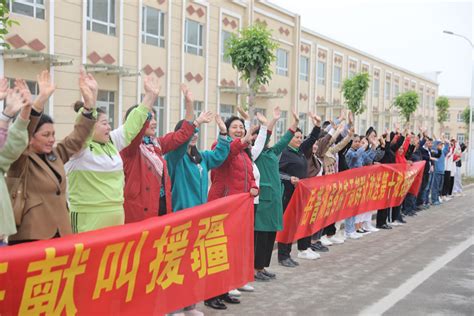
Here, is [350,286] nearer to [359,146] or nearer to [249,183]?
[249,183]

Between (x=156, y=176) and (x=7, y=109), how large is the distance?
57.5 inches

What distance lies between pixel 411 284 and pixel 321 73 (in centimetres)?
3069

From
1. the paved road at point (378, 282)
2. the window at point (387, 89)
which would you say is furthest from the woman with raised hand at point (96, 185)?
the window at point (387, 89)

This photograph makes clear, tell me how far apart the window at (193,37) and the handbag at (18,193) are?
19.7 m

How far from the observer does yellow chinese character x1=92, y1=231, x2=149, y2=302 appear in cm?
370

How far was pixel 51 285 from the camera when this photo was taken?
337 cm

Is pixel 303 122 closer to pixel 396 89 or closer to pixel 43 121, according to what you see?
pixel 396 89

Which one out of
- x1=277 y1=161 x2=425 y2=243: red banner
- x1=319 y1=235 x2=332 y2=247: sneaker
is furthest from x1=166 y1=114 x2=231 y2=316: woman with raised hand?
x1=319 y1=235 x2=332 y2=247: sneaker

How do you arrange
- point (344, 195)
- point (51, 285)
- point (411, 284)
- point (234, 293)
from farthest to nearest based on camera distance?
1. point (344, 195)
2. point (411, 284)
3. point (234, 293)
4. point (51, 285)

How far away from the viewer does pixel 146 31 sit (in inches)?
810

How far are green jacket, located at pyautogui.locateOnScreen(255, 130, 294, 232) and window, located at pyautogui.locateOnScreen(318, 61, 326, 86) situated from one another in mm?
29996

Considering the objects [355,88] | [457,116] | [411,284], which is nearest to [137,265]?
[411,284]

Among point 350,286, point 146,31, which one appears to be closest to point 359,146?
point 350,286

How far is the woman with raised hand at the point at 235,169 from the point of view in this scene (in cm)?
587
